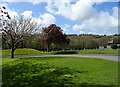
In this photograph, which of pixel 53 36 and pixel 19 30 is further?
pixel 53 36

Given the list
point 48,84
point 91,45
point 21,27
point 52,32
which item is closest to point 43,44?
point 52,32

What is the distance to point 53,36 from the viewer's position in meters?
49.1

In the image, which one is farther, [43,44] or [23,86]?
[43,44]

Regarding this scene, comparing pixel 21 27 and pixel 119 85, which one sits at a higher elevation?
pixel 21 27

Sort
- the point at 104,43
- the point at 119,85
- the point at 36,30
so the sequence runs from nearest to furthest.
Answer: the point at 119,85 → the point at 36,30 → the point at 104,43

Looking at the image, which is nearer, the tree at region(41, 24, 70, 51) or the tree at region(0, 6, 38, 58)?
the tree at region(0, 6, 38, 58)

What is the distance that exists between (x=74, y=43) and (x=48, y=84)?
4982cm

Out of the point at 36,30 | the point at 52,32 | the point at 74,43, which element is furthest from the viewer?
the point at 74,43

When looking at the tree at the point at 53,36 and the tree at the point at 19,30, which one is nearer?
the tree at the point at 19,30

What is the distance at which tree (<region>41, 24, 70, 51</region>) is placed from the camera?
48781 millimetres

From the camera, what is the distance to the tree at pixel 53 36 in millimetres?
48781

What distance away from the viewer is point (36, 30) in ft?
112

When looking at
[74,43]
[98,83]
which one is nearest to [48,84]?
[98,83]

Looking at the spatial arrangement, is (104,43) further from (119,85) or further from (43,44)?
(119,85)
